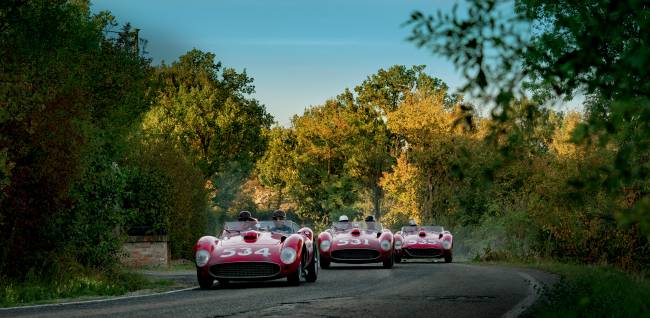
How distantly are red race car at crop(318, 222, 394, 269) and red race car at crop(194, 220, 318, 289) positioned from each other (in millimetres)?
7459

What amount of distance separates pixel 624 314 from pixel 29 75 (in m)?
11.9

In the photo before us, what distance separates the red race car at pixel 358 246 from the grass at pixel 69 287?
24.9 ft

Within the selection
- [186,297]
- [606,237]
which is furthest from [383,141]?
[186,297]

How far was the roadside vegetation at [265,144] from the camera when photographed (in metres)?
4.85

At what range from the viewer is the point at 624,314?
9664 millimetres

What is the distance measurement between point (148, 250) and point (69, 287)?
13.0 m

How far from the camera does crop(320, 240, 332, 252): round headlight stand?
83.3ft

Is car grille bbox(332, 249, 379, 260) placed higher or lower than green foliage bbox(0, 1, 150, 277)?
lower

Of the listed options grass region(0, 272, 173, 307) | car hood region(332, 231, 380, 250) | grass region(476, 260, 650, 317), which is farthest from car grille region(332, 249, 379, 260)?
grass region(476, 260, 650, 317)

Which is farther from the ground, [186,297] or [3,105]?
[3,105]

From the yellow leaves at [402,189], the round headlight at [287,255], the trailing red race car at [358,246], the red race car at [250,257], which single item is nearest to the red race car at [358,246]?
the trailing red race car at [358,246]

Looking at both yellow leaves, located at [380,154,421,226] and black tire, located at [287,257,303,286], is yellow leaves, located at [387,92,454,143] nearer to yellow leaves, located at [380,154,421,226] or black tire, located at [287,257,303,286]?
yellow leaves, located at [380,154,421,226]

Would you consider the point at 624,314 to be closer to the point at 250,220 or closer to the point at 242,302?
the point at 242,302

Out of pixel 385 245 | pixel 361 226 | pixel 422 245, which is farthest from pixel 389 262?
pixel 422 245
